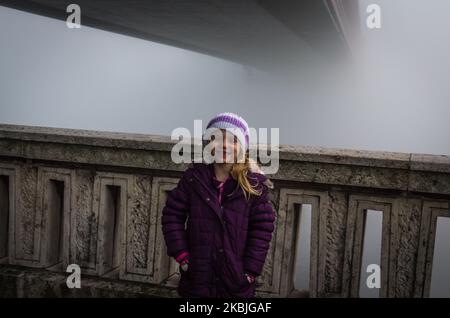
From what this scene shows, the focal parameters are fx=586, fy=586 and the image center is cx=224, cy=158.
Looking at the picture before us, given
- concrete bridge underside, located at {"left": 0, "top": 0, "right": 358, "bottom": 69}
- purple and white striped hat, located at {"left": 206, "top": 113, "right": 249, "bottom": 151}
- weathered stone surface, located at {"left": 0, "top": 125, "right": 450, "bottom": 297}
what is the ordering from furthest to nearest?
concrete bridge underside, located at {"left": 0, "top": 0, "right": 358, "bottom": 69}
weathered stone surface, located at {"left": 0, "top": 125, "right": 450, "bottom": 297}
purple and white striped hat, located at {"left": 206, "top": 113, "right": 249, "bottom": 151}

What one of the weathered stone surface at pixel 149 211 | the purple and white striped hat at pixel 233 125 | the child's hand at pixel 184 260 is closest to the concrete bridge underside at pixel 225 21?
the weathered stone surface at pixel 149 211

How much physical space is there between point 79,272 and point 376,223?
431 inches

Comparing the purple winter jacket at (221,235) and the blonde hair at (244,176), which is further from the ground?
the blonde hair at (244,176)

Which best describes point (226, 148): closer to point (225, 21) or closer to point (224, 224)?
point (224, 224)

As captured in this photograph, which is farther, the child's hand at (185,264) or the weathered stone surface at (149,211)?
the weathered stone surface at (149,211)

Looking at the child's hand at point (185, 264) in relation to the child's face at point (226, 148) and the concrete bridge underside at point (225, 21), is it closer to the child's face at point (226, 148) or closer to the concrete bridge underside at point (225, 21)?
the child's face at point (226, 148)

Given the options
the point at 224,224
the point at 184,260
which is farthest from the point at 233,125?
the point at 184,260

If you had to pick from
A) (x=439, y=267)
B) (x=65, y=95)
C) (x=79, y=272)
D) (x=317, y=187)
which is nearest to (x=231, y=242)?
(x=317, y=187)

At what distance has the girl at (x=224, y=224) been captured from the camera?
8.01 ft

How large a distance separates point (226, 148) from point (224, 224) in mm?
317

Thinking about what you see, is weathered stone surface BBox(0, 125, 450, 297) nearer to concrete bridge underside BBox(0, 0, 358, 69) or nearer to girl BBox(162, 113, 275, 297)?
girl BBox(162, 113, 275, 297)

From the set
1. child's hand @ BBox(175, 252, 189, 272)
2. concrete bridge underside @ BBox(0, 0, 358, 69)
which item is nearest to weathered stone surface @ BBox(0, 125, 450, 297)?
child's hand @ BBox(175, 252, 189, 272)

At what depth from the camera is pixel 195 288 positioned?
2469mm

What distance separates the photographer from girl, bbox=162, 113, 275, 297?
244cm
